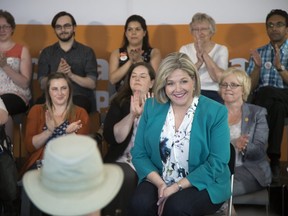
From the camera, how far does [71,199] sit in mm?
2008

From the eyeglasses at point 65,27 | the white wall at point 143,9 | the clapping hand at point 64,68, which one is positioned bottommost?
the clapping hand at point 64,68

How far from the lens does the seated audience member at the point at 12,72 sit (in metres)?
4.84

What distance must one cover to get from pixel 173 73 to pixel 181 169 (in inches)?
23.3

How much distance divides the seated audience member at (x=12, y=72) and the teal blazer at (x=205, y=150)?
1.98 m

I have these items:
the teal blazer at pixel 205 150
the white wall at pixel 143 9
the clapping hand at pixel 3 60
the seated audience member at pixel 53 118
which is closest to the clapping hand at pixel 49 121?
the seated audience member at pixel 53 118

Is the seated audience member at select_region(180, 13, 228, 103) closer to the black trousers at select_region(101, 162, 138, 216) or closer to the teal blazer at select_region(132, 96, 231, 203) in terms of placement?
the black trousers at select_region(101, 162, 138, 216)

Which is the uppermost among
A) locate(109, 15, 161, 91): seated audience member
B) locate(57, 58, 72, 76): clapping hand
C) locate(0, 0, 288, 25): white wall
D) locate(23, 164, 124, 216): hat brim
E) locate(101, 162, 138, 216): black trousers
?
locate(0, 0, 288, 25): white wall

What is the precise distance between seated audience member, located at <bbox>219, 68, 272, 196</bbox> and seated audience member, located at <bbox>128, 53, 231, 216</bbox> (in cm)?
56

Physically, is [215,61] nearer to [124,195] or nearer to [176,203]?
[124,195]

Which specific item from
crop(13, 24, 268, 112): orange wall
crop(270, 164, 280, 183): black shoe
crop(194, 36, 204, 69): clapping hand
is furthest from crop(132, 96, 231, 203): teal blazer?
crop(13, 24, 268, 112): orange wall

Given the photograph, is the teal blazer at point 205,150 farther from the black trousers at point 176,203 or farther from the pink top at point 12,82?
the pink top at point 12,82

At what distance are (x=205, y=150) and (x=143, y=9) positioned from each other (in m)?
3.02

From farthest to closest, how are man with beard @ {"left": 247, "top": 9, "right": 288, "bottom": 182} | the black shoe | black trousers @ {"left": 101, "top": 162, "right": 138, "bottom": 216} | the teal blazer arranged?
man with beard @ {"left": 247, "top": 9, "right": 288, "bottom": 182}, the black shoe, black trousers @ {"left": 101, "top": 162, "right": 138, "bottom": 216}, the teal blazer

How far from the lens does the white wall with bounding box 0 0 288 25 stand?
18.5ft
